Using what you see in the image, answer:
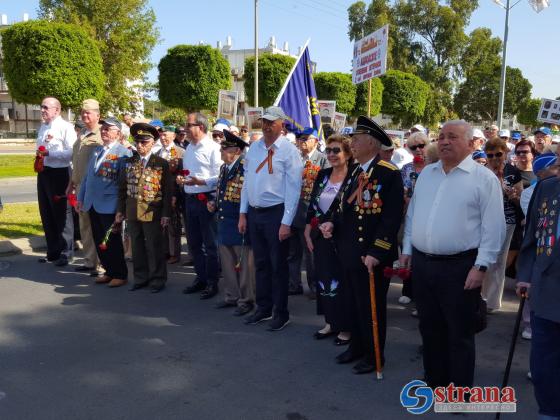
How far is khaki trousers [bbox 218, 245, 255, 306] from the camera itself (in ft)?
18.8

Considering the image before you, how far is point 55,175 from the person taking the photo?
25.1ft

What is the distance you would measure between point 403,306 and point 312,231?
5.99 ft

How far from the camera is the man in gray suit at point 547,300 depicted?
2.90m

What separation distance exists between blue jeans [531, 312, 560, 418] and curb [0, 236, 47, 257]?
744 centimetres

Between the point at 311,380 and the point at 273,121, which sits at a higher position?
the point at 273,121

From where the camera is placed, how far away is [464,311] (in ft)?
11.4

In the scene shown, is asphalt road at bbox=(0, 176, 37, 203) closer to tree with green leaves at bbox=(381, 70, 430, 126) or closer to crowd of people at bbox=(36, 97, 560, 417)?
crowd of people at bbox=(36, 97, 560, 417)

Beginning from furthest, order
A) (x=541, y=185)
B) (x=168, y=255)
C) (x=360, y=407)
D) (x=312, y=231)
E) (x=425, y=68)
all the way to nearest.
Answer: (x=425, y=68)
(x=168, y=255)
(x=312, y=231)
(x=360, y=407)
(x=541, y=185)

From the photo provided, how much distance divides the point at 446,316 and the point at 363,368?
94cm

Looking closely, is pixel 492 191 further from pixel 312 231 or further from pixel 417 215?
pixel 312 231

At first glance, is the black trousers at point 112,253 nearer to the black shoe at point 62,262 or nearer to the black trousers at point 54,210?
the black shoe at point 62,262

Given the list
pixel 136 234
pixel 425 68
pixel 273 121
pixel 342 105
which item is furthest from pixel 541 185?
pixel 425 68

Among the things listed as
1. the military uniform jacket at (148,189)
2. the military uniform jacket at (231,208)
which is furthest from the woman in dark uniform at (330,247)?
the military uniform jacket at (148,189)

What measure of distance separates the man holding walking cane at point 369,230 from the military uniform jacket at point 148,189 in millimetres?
2739
